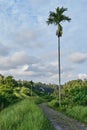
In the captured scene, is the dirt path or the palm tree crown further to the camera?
the palm tree crown

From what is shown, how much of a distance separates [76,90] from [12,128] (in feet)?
108

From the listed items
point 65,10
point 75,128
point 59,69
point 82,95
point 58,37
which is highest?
point 65,10

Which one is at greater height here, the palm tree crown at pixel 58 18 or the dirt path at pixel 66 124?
the palm tree crown at pixel 58 18

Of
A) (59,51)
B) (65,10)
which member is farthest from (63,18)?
(59,51)

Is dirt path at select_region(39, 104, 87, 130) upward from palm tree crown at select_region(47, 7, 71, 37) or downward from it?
downward

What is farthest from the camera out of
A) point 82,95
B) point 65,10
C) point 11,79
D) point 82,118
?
point 11,79

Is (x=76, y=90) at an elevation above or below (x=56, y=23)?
below

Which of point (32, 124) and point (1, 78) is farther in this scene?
point (1, 78)

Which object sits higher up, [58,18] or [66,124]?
[58,18]

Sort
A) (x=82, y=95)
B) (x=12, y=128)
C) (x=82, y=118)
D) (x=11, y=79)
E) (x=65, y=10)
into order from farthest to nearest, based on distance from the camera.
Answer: (x=11, y=79) < (x=65, y=10) < (x=82, y=95) < (x=82, y=118) < (x=12, y=128)

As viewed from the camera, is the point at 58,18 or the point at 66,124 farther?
the point at 58,18

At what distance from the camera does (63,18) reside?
2157 inches

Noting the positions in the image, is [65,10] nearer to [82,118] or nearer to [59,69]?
[59,69]

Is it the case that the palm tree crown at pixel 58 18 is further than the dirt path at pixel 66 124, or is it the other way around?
the palm tree crown at pixel 58 18
